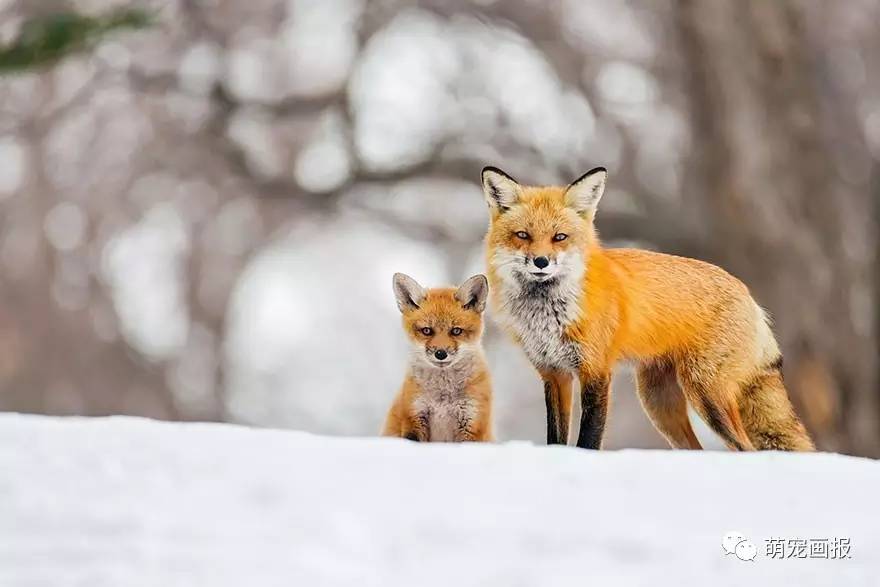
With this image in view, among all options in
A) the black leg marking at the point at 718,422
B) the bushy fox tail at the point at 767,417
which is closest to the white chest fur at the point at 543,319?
the black leg marking at the point at 718,422

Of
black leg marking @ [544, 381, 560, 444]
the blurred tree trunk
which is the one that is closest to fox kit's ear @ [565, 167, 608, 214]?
black leg marking @ [544, 381, 560, 444]

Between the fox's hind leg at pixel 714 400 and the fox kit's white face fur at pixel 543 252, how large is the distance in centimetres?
28

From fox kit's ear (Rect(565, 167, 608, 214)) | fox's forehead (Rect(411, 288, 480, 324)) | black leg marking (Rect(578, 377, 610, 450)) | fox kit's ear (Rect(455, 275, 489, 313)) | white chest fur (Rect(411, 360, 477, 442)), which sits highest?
fox kit's ear (Rect(565, 167, 608, 214))

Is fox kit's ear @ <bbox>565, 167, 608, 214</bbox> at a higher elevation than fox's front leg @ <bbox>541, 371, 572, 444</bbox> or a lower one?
higher

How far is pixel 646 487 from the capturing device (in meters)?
2.04

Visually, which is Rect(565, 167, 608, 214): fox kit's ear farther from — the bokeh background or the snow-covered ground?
the bokeh background

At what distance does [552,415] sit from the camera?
244 cm

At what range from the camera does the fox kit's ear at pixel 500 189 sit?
7.75 feet

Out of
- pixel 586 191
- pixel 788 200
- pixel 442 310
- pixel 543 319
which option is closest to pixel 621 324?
pixel 543 319

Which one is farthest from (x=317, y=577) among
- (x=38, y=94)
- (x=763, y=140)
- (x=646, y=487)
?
(x=38, y=94)

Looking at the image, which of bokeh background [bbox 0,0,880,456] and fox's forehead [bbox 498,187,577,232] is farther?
bokeh background [bbox 0,0,880,456]

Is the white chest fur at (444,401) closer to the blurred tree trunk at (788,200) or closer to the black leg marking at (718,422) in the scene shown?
the black leg marking at (718,422)

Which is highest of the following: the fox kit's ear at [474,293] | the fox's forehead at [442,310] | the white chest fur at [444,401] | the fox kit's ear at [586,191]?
the fox kit's ear at [586,191]

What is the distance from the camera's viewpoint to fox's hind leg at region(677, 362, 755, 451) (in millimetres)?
2428
